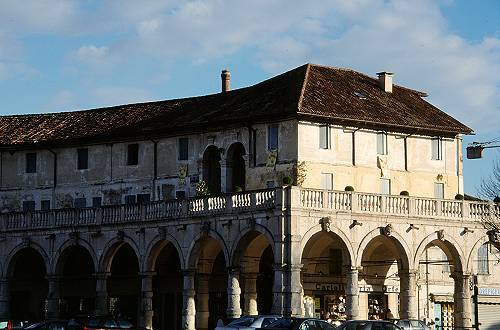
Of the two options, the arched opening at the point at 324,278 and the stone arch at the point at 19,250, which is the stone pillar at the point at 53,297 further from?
the arched opening at the point at 324,278

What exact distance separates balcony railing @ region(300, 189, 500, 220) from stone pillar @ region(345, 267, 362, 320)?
3083 mm

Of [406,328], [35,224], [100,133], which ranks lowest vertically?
[406,328]

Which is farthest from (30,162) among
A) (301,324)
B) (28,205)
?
(301,324)

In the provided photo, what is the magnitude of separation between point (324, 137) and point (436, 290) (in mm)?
12511

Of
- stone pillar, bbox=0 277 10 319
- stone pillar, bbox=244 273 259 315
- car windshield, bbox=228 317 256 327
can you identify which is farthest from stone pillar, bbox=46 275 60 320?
car windshield, bbox=228 317 256 327

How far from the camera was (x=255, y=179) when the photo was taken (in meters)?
70.8

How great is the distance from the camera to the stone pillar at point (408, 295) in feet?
210

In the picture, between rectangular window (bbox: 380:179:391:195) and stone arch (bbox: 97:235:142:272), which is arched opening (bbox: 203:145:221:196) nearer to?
stone arch (bbox: 97:235:142:272)

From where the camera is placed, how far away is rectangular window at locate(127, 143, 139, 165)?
7731 centimetres

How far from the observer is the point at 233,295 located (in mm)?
64812

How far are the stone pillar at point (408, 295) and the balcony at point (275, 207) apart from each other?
9.74 feet

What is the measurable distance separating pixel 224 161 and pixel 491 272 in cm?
1807

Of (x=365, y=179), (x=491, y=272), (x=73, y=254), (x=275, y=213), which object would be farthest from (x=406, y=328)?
(x=73, y=254)

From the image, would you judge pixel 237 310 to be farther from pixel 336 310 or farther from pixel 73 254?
pixel 73 254
